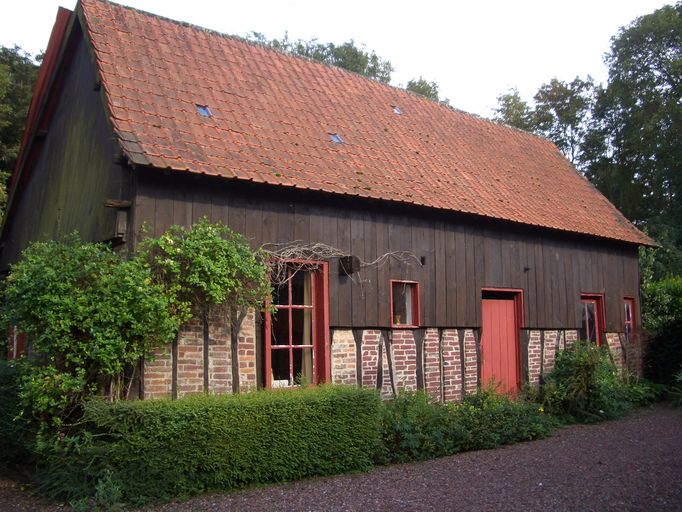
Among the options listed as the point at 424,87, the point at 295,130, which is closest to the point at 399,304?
the point at 295,130

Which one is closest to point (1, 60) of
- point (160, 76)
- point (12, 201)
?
point (12, 201)

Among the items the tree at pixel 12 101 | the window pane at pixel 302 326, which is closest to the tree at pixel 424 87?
the tree at pixel 12 101

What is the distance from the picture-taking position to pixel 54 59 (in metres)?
11.9

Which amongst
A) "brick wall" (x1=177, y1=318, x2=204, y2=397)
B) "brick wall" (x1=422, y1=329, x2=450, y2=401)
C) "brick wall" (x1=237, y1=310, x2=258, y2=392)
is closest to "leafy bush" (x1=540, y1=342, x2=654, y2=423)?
"brick wall" (x1=422, y1=329, x2=450, y2=401)

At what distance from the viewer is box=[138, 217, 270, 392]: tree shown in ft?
27.0

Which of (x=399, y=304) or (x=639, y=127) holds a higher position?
(x=639, y=127)

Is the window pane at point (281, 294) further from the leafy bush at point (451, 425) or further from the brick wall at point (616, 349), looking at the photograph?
the brick wall at point (616, 349)

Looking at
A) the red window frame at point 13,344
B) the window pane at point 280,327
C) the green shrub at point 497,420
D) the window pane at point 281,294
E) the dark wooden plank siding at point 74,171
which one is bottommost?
the green shrub at point 497,420

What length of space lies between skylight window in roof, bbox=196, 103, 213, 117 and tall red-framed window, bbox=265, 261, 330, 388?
8.54 feet

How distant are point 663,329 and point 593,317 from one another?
8.63 feet

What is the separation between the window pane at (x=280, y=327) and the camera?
9641 millimetres

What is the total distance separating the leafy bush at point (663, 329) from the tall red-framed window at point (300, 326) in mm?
10458

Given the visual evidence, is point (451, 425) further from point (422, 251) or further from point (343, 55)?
point (343, 55)

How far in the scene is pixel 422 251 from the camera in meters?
11.6
